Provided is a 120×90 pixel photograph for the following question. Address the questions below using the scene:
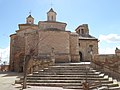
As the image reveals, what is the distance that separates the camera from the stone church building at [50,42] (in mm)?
24328

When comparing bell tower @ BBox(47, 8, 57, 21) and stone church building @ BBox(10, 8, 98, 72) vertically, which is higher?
bell tower @ BBox(47, 8, 57, 21)

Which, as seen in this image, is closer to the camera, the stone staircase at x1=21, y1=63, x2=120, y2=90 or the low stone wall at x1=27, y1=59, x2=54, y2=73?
the stone staircase at x1=21, y1=63, x2=120, y2=90

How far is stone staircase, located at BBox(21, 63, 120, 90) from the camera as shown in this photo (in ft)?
39.5

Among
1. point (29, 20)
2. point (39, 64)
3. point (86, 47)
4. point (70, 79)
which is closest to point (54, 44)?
point (39, 64)

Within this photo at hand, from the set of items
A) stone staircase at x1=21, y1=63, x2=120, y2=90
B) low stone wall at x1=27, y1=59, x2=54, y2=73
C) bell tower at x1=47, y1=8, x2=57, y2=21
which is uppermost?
bell tower at x1=47, y1=8, x2=57, y2=21

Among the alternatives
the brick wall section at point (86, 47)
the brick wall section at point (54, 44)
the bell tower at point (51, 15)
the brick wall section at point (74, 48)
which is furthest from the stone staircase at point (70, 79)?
the brick wall section at point (86, 47)

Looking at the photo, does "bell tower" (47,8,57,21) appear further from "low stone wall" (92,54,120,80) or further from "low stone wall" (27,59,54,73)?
"low stone wall" (92,54,120,80)

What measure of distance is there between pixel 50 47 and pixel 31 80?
1071 cm

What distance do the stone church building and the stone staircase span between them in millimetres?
4297

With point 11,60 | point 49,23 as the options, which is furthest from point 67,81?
point 11,60

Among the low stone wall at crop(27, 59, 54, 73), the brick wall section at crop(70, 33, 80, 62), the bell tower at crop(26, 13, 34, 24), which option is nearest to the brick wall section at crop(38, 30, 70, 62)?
the brick wall section at crop(70, 33, 80, 62)

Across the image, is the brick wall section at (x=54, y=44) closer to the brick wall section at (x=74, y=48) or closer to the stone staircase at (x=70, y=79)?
the brick wall section at (x=74, y=48)

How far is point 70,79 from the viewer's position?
44.3 ft

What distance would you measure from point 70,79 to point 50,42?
38.2 feet
